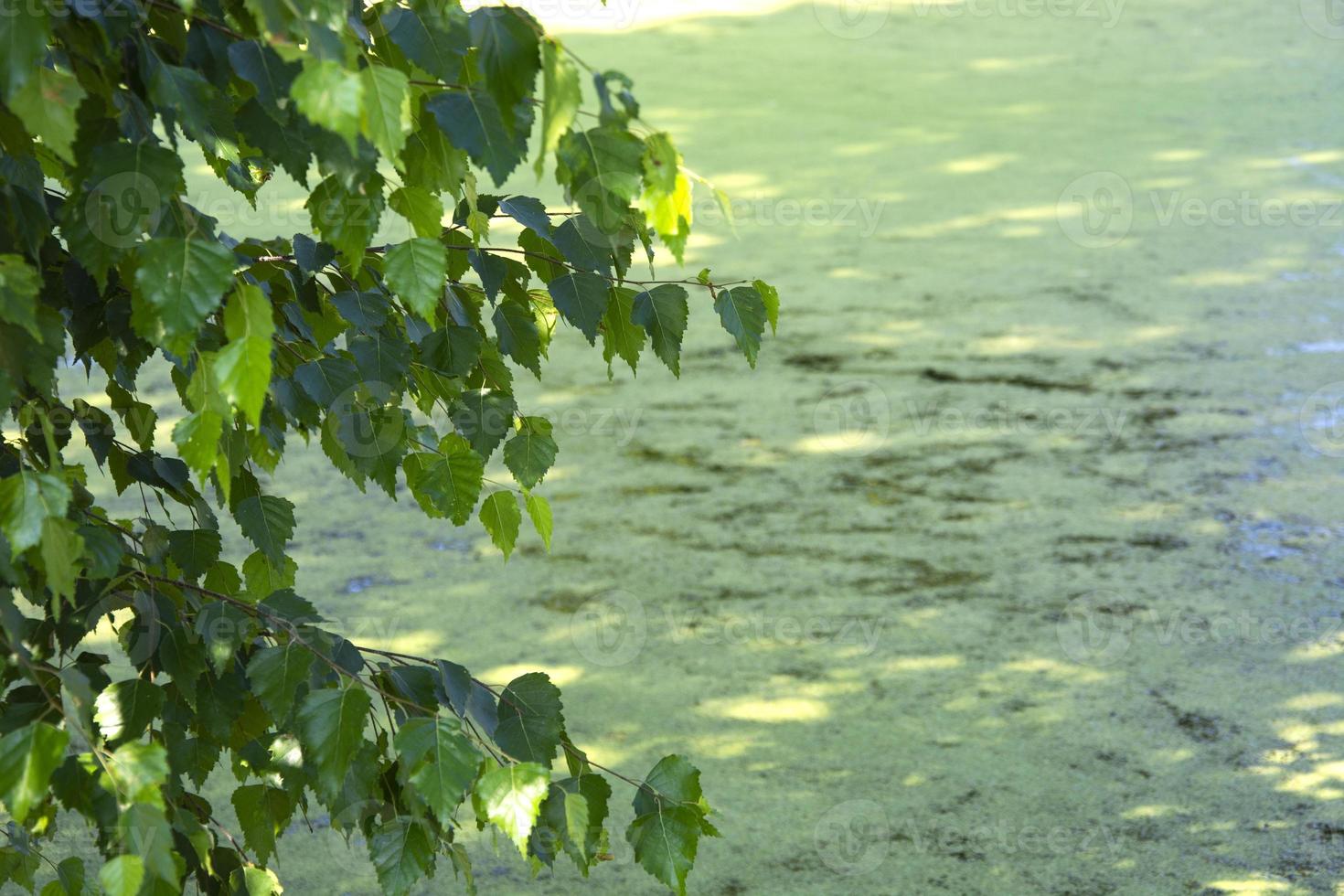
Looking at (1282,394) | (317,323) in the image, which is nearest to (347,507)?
(317,323)

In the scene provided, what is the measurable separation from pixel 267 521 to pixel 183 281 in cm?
29

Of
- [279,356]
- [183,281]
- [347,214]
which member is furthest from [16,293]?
[279,356]

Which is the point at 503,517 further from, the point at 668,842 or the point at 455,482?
the point at 668,842

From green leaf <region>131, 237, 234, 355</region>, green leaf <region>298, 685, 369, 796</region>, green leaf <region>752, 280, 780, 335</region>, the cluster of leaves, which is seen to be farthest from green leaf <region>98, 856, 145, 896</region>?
green leaf <region>752, 280, 780, 335</region>

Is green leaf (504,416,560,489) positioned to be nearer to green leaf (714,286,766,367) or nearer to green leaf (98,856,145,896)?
green leaf (714,286,766,367)

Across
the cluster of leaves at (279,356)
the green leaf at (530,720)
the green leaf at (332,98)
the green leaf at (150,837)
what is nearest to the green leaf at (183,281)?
the cluster of leaves at (279,356)

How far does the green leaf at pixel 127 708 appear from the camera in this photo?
2.66 feet

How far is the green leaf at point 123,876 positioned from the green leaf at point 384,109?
32 cm

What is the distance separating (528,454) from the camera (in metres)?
0.90

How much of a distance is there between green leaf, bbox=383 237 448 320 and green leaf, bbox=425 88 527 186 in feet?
0.20

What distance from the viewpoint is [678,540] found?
2.27 metres

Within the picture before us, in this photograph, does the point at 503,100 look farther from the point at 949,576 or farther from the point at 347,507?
the point at 347,507

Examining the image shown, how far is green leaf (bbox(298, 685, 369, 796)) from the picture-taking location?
729 mm

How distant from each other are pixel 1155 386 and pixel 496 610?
1.41 m
